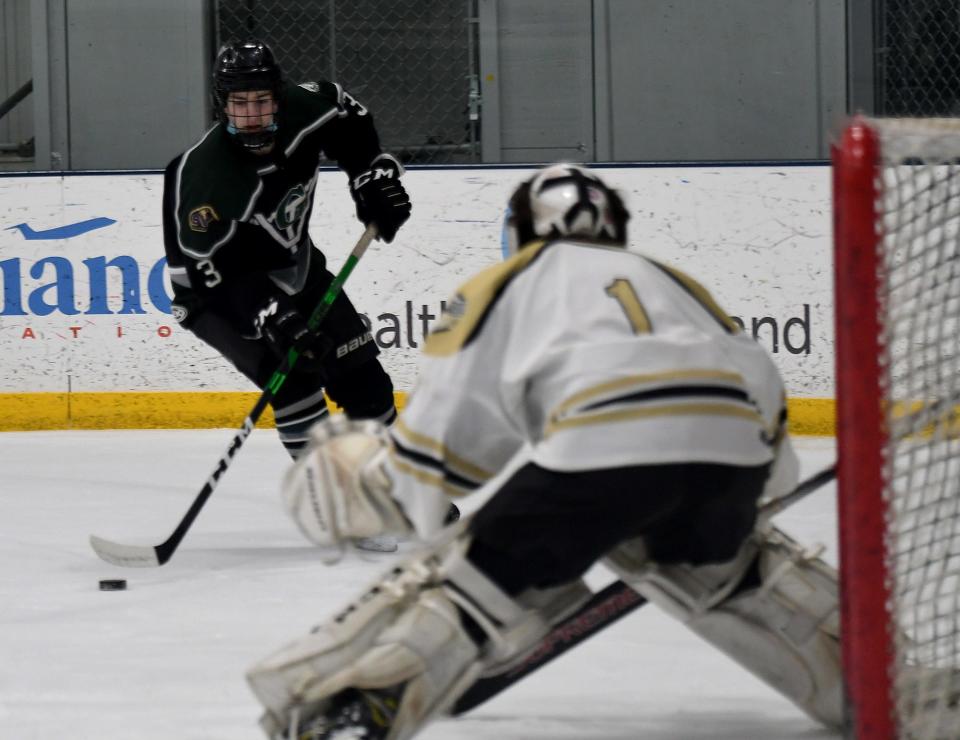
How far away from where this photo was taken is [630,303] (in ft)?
5.40

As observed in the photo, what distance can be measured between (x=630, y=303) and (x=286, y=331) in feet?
5.11

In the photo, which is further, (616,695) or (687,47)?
(687,47)

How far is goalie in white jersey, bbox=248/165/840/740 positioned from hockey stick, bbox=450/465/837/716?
42 millimetres

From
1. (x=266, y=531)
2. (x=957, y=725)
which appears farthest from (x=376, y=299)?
(x=957, y=725)

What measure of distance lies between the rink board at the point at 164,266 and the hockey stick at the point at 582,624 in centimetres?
280

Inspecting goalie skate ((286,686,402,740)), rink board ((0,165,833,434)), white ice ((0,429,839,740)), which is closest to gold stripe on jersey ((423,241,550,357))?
goalie skate ((286,686,402,740))

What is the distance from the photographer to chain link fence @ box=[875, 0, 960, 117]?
5703 mm

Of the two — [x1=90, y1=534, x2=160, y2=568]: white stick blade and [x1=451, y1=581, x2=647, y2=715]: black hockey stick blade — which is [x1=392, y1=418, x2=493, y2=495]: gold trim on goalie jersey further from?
[x1=90, y1=534, x2=160, y2=568]: white stick blade

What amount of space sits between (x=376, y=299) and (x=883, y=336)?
3273mm

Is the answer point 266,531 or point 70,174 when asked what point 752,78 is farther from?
point 266,531

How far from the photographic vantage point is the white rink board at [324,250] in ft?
15.4

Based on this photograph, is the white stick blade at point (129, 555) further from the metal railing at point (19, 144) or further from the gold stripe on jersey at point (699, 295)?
the metal railing at point (19, 144)

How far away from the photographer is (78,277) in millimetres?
4762

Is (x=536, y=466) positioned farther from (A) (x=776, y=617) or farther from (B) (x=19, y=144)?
(B) (x=19, y=144)
